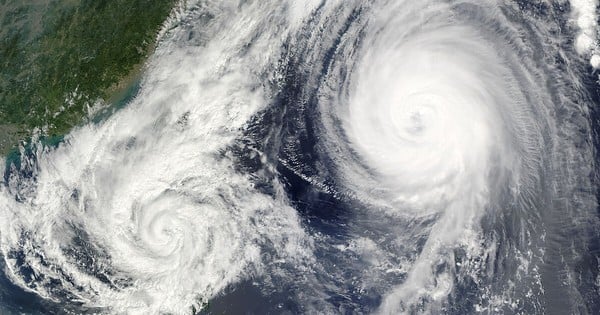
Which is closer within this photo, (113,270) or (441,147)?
(441,147)

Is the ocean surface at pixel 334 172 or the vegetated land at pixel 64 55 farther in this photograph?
the vegetated land at pixel 64 55

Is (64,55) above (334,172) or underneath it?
underneath

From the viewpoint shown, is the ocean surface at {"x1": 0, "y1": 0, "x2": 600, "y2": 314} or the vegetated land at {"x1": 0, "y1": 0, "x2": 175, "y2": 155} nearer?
the ocean surface at {"x1": 0, "y1": 0, "x2": 600, "y2": 314}

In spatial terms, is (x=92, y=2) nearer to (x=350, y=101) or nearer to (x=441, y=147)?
(x=350, y=101)

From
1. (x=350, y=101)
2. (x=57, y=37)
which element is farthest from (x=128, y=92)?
(x=350, y=101)

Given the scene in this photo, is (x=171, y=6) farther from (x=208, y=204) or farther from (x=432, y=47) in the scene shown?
(x=432, y=47)

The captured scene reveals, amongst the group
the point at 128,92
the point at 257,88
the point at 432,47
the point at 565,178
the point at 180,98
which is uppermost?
the point at 432,47

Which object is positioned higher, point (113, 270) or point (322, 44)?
point (322, 44)
